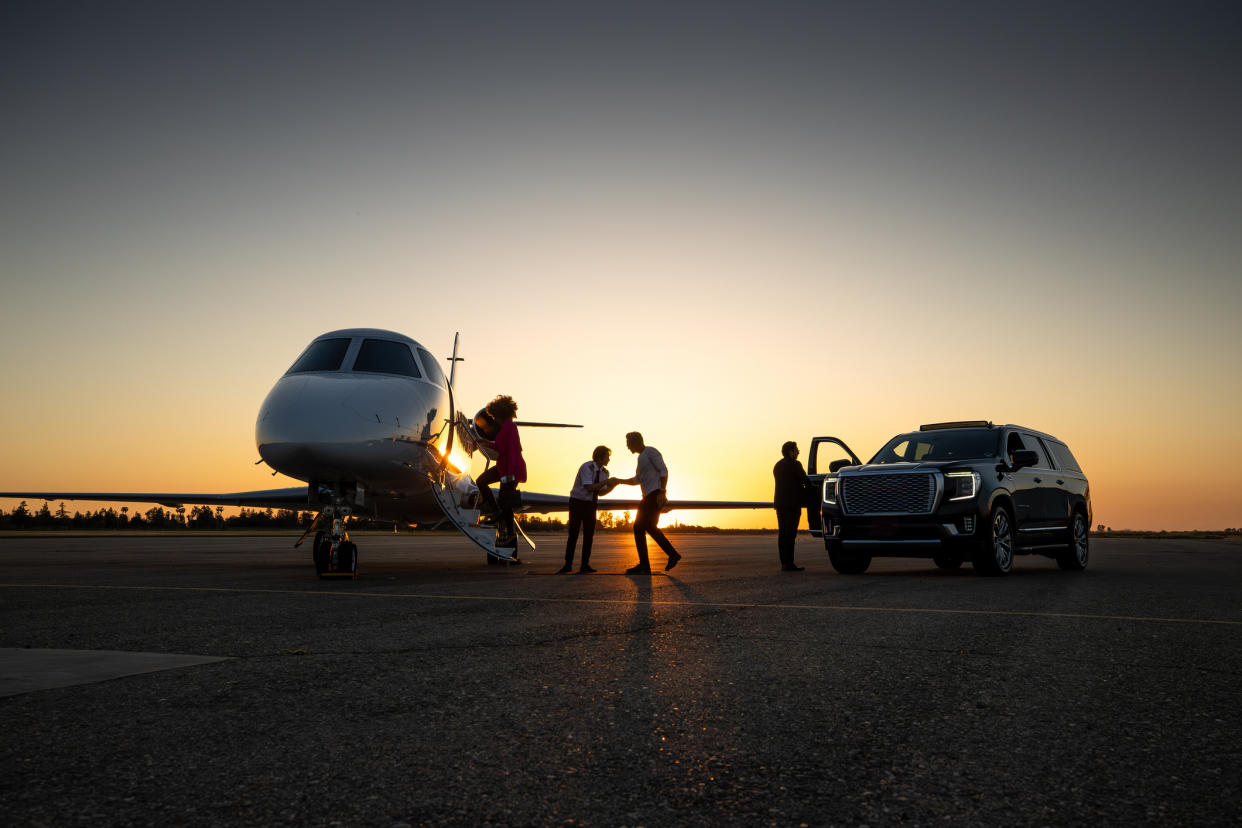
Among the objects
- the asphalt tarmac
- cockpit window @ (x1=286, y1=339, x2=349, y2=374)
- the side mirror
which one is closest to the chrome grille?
the side mirror

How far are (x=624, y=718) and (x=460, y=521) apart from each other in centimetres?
1047

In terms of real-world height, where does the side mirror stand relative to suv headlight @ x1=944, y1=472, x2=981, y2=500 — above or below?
above

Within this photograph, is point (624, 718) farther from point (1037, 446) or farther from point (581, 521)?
point (1037, 446)

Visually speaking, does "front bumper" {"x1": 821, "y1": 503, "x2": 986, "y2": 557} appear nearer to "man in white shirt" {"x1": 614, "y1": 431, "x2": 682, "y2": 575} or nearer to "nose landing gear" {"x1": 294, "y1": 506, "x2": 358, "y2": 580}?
"man in white shirt" {"x1": 614, "y1": 431, "x2": 682, "y2": 575}

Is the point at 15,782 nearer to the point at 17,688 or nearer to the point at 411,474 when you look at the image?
the point at 17,688

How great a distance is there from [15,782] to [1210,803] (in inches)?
123

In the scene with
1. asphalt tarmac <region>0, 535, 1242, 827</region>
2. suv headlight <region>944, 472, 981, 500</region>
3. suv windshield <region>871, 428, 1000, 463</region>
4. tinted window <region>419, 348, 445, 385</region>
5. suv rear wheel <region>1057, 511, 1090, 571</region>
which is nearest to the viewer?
asphalt tarmac <region>0, 535, 1242, 827</region>

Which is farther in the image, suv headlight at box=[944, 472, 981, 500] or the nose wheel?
suv headlight at box=[944, 472, 981, 500]

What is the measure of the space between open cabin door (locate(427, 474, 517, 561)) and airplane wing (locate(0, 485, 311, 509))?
314 centimetres

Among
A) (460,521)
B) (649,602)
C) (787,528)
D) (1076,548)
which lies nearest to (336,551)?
(460,521)

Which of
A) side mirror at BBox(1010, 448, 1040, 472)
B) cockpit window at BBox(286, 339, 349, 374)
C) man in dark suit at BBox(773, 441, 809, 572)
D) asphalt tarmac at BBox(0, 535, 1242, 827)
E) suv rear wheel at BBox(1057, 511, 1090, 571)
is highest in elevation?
cockpit window at BBox(286, 339, 349, 374)

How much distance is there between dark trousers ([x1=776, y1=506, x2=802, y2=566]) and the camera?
12.6 metres

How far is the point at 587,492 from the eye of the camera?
1218cm

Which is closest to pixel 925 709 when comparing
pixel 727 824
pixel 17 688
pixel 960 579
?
pixel 727 824
